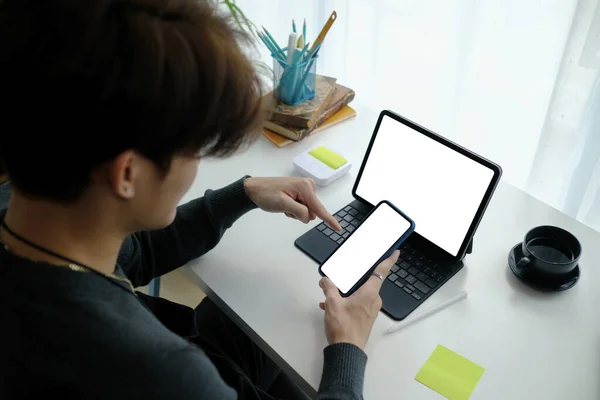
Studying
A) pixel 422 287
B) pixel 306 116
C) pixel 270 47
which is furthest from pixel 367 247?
pixel 270 47

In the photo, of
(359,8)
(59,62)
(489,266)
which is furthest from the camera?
(359,8)

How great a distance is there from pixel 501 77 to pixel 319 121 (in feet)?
1.39

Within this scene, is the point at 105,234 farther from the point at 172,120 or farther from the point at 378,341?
the point at 378,341

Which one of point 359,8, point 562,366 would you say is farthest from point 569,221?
point 359,8

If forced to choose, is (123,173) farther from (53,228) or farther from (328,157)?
(328,157)

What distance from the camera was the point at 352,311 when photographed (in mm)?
807

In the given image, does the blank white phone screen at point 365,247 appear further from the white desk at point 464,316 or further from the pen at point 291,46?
the pen at point 291,46

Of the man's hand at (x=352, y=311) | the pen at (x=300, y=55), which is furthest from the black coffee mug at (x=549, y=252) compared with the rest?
the pen at (x=300, y=55)

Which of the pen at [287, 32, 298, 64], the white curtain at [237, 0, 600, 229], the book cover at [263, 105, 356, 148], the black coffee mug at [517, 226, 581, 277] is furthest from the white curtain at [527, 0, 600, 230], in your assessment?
the pen at [287, 32, 298, 64]

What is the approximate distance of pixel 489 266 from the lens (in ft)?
3.07

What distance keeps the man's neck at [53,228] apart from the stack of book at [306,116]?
0.66m

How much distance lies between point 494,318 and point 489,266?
0.11m

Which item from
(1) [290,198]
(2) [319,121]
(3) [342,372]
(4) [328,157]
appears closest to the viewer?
(3) [342,372]

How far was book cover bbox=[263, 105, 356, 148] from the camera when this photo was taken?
4.03 ft
